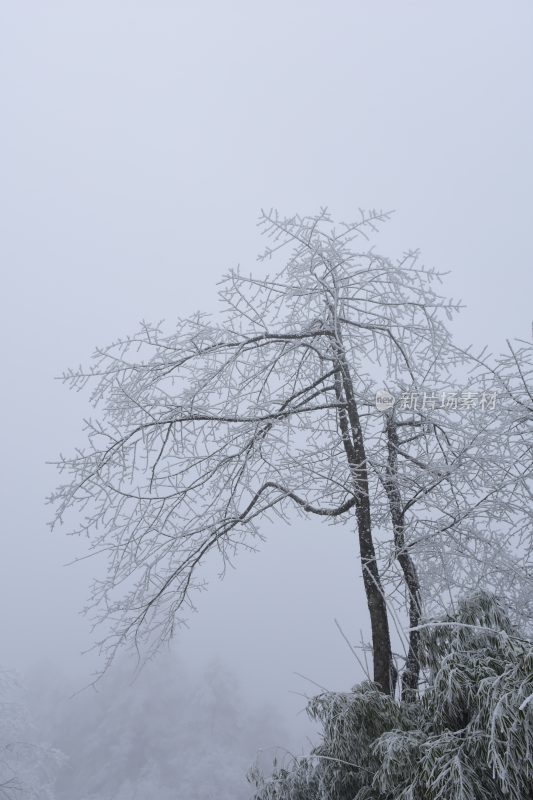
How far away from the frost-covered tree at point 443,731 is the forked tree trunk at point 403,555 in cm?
106

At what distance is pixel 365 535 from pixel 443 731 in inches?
101

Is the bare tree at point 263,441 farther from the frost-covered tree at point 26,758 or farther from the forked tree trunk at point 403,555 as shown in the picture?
the frost-covered tree at point 26,758

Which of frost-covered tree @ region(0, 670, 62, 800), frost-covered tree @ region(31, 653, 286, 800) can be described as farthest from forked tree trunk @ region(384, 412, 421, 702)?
frost-covered tree @ region(31, 653, 286, 800)

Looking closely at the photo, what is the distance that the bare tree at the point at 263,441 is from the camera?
5266 mm

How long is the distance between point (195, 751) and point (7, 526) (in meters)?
94.6

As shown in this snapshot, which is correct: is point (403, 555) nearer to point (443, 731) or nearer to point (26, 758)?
point (443, 731)

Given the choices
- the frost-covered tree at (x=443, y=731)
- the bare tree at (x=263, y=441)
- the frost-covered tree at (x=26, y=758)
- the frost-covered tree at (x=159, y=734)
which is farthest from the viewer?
the frost-covered tree at (x=159, y=734)

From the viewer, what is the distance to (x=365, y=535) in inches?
212

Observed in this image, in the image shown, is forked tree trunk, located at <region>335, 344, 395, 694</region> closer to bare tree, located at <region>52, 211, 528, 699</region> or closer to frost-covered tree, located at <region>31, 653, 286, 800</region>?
bare tree, located at <region>52, 211, 528, 699</region>

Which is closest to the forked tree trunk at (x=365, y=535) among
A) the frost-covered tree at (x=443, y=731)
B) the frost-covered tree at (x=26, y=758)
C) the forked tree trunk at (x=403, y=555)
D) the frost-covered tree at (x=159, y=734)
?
the forked tree trunk at (x=403, y=555)

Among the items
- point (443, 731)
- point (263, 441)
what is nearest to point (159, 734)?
point (263, 441)

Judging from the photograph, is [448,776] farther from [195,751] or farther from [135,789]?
[195,751]

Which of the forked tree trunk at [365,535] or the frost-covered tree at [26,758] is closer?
the forked tree trunk at [365,535]

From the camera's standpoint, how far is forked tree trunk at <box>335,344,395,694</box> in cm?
518
